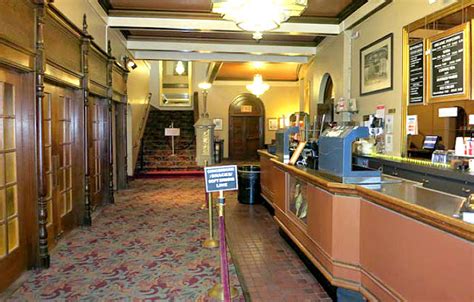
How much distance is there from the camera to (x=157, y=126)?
13672 mm

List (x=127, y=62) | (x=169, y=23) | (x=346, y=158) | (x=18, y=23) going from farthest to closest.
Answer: (x=127, y=62) < (x=169, y=23) < (x=18, y=23) < (x=346, y=158)

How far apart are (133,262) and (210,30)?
15.1 feet

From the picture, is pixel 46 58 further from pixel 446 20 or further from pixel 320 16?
pixel 320 16

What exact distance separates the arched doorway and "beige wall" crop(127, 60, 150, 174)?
13.9 feet

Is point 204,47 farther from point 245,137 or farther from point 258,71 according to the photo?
point 245,137

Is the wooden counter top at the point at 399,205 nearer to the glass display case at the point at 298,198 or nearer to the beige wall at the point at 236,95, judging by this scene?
the glass display case at the point at 298,198

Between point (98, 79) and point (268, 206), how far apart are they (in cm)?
352

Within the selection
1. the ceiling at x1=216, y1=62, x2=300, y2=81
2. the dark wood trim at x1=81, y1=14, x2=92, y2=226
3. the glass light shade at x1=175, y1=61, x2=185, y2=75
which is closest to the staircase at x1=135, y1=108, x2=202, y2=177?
the ceiling at x1=216, y1=62, x2=300, y2=81

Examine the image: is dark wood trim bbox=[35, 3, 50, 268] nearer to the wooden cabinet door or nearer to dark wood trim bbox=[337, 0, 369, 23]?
the wooden cabinet door

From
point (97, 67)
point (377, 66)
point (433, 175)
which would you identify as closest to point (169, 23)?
point (97, 67)

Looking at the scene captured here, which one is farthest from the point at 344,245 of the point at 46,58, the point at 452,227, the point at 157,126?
the point at 157,126

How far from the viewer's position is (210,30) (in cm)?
697

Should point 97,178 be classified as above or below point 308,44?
below

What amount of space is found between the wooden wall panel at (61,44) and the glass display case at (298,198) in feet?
9.82
